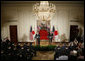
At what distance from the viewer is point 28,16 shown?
42.4ft

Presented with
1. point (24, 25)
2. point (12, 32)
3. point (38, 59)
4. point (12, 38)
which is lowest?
point (38, 59)

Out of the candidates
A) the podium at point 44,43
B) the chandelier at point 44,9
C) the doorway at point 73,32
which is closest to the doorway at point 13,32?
the podium at point 44,43

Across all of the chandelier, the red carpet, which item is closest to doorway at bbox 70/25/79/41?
the red carpet

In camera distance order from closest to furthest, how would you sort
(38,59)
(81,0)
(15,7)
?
(38,59) < (81,0) < (15,7)

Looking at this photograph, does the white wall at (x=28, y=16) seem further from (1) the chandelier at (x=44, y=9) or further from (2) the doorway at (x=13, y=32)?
(1) the chandelier at (x=44, y=9)

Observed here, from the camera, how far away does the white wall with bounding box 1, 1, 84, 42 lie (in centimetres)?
1266

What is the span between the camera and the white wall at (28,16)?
41.6 feet

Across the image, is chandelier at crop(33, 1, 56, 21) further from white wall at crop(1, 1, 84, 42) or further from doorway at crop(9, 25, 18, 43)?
doorway at crop(9, 25, 18, 43)

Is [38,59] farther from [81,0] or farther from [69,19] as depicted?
[81,0]

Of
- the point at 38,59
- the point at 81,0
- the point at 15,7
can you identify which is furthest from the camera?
the point at 15,7

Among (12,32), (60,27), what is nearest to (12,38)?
(12,32)

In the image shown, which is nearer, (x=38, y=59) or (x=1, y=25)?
(x=38, y=59)

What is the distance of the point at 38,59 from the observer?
792 cm

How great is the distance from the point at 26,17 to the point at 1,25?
11.7 ft
